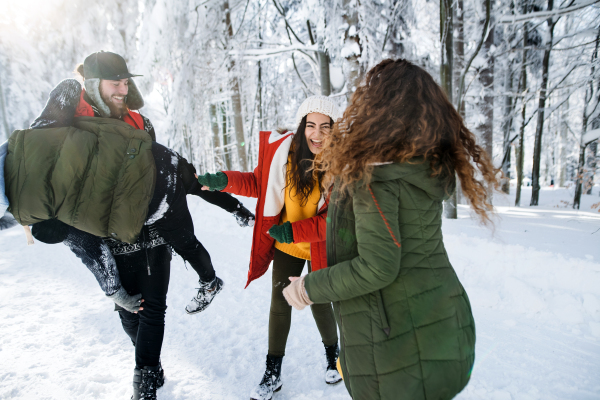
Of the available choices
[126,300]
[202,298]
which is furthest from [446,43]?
[126,300]

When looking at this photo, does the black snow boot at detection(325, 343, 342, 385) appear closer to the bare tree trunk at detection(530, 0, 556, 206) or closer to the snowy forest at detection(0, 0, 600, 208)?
the snowy forest at detection(0, 0, 600, 208)

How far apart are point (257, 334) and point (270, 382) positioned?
0.79 metres

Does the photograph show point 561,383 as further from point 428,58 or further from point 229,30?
point 229,30

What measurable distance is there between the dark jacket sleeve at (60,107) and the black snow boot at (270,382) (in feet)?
6.28

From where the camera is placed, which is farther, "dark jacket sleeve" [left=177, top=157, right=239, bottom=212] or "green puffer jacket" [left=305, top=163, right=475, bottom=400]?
"dark jacket sleeve" [left=177, top=157, right=239, bottom=212]

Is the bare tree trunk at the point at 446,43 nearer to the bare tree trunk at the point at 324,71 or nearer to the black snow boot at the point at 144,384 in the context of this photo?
the bare tree trunk at the point at 324,71

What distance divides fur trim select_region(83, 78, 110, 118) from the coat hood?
168 centimetres

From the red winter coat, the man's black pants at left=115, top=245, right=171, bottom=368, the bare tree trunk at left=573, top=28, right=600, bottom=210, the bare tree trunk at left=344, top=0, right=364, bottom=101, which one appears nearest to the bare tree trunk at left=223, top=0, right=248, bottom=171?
the bare tree trunk at left=344, top=0, right=364, bottom=101

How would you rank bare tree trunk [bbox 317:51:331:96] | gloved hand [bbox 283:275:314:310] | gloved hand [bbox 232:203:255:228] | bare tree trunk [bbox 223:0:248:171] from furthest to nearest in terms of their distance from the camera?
bare tree trunk [bbox 223:0:248:171] < bare tree trunk [bbox 317:51:331:96] < gloved hand [bbox 232:203:255:228] < gloved hand [bbox 283:275:314:310]

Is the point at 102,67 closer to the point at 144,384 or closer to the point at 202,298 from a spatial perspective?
the point at 202,298

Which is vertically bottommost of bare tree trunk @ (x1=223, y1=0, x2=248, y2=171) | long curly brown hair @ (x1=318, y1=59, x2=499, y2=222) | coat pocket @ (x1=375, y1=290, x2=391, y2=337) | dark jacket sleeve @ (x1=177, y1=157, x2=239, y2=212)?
coat pocket @ (x1=375, y1=290, x2=391, y2=337)

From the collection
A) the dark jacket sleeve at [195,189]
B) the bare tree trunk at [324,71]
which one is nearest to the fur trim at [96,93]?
the dark jacket sleeve at [195,189]

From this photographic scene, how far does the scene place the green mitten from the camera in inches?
82.4

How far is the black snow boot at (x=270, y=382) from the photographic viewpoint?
206cm
